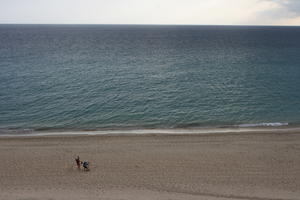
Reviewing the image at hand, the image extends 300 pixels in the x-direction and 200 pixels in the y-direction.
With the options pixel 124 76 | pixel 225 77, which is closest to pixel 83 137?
pixel 124 76

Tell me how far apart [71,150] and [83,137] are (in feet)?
9.04

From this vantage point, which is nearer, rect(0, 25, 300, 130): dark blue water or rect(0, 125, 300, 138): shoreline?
rect(0, 125, 300, 138): shoreline

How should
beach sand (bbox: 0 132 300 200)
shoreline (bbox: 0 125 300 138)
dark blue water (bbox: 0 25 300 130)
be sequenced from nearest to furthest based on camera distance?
beach sand (bbox: 0 132 300 200) → shoreline (bbox: 0 125 300 138) → dark blue water (bbox: 0 25 300 130)

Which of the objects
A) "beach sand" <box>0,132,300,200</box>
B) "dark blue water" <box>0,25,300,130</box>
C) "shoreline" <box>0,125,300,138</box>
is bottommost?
"beach sand" <box>0,132,300,200</box>

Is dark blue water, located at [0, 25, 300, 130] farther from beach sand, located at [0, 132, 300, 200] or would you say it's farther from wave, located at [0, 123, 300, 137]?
beach sand, located at [0, 132, 300, 200]

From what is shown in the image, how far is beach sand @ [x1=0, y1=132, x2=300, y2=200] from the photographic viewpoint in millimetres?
15141

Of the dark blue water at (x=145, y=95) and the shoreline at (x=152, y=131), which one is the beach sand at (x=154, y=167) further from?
the dark blue water at (x=145, y=95)

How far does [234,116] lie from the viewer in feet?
94.5

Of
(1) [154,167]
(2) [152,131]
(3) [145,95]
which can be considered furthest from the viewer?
(3) [145,95]

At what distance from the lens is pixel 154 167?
710 inches

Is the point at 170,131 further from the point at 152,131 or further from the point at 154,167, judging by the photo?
the point at 154,167

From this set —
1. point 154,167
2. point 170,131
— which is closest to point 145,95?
point 170,131

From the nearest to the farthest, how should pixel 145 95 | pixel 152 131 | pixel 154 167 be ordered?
pixel 154 167, pixel 152 131, pixel 145 95

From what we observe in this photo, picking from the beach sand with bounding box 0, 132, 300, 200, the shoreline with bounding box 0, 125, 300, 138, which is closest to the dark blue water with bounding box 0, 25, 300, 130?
the shoreline with bounding box 0, 125, 300, 138
